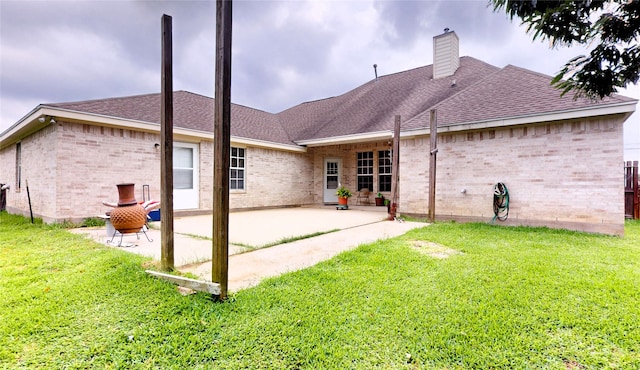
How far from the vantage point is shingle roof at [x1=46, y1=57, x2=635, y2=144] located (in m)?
7.62

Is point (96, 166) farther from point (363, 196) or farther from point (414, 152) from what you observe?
point (363, 196)

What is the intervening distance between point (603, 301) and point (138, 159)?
9.85 m

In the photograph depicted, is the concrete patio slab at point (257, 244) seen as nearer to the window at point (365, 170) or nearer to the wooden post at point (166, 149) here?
the wooden post at point (166, 149)

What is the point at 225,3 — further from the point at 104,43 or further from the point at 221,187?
the point at 104,43

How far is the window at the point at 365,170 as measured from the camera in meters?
13.1

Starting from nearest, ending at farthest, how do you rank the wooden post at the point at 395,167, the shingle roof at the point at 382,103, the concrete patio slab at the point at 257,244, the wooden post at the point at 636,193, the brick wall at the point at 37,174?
the concrete patio slab at the point at 257,244, the brick wall at the point at 37,174, the wooden post at the point at 395,167, the wooden post at the point at 636,193, the shingle roof at the point at 382,103

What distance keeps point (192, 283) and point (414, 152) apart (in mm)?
7763

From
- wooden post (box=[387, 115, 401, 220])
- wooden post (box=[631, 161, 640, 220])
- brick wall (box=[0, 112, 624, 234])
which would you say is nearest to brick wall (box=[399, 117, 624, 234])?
brick wall (box=[0, 112, 624, 234])

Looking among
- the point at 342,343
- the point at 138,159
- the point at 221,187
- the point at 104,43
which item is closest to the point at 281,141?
the point at 138,159

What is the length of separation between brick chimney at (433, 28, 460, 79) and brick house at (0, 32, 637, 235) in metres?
0.08

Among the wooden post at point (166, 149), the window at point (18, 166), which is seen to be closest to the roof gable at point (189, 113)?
the window at point (18, 166)

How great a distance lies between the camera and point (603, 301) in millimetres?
2857

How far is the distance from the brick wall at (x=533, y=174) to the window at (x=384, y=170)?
3209 mm

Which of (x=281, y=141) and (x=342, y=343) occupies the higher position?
(x=281, y=141)
